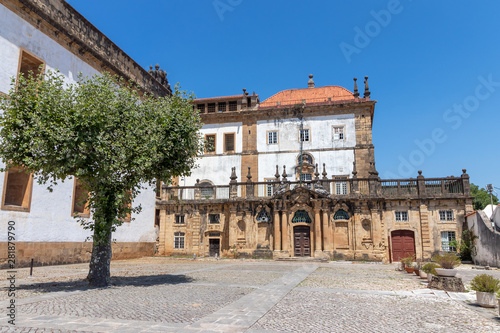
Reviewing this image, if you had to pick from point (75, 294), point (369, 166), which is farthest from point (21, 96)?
point (369, 166)

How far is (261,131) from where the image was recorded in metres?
36.1

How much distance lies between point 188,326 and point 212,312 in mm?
1340

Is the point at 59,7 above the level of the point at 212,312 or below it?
above

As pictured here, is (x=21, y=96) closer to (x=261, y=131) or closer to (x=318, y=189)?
(x=318, y=189)

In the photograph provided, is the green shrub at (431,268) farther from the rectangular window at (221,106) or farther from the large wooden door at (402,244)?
the rectangular window at (221,106)

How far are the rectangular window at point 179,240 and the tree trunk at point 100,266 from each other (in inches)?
747

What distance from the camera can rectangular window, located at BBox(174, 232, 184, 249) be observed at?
104ft

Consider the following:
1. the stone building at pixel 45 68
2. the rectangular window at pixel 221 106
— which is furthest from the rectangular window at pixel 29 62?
the rectangular window at pixel 221 106

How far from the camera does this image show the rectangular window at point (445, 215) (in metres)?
27.6

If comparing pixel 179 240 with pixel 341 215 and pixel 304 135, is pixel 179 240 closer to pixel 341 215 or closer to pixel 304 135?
pixel 341 215

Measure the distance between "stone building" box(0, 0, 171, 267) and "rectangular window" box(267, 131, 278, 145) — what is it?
15.2 metres

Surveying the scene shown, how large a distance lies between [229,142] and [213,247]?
10.9 metres

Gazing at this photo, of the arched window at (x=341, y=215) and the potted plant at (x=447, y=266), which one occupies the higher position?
the arched window at (x=341, y=215)

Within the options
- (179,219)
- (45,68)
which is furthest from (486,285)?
(179,219)
